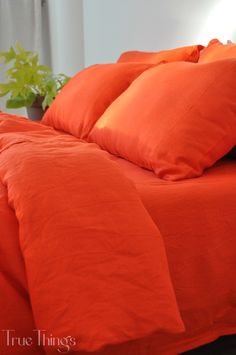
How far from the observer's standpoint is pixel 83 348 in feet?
1.93

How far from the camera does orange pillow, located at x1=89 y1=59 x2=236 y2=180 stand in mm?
947

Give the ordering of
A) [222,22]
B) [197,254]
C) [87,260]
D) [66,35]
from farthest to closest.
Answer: [66,35] → [222,22] → [197,254] → [87,260]

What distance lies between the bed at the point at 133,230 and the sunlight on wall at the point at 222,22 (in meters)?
0.79

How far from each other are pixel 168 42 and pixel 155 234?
178cm

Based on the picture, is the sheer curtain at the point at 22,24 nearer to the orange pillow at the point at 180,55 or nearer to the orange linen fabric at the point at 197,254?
the orange pillow at the point at 180,55

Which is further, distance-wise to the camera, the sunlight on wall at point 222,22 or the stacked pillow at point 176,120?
the sunlight on wall at point 222,22

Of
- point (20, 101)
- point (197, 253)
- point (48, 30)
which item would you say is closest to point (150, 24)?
point (20, 101)

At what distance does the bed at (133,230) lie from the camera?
61cm

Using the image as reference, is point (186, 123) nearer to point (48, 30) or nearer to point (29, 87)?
point (29, 87)

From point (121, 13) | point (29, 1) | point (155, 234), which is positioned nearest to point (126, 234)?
point (155, 234)

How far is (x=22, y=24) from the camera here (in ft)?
11.4

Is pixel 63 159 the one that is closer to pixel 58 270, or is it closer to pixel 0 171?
pixel 0 171

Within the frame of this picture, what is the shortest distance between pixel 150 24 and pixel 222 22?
66 cm

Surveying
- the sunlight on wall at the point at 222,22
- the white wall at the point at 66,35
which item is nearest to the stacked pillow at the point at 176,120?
the sunlight on wall at the point at 222,22
